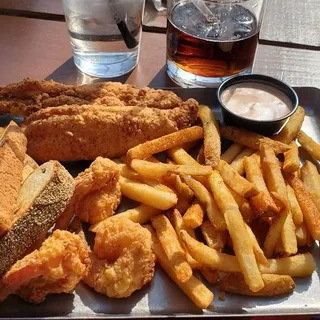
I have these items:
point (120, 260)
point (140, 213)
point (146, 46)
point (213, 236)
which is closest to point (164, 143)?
point (140, 213)

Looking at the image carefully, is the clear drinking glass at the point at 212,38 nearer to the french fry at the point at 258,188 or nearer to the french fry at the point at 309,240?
the french fry at the point at 258,188

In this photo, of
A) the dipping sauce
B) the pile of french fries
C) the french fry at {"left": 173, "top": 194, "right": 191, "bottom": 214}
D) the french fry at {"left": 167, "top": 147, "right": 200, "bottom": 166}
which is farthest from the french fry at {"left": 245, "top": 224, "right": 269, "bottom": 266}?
the dipping sauce

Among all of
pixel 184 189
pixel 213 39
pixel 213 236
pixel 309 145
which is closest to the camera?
pixel 213 236

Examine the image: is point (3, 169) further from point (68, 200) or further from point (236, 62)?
point (236, 62)

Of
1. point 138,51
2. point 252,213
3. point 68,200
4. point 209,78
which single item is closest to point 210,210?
point 252,213

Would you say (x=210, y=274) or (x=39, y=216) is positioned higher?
(x=39, y=216)

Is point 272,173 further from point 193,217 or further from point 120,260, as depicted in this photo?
point 120,260

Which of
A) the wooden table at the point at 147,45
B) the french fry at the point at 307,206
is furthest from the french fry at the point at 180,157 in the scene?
the wooden table at the point at 147,45
